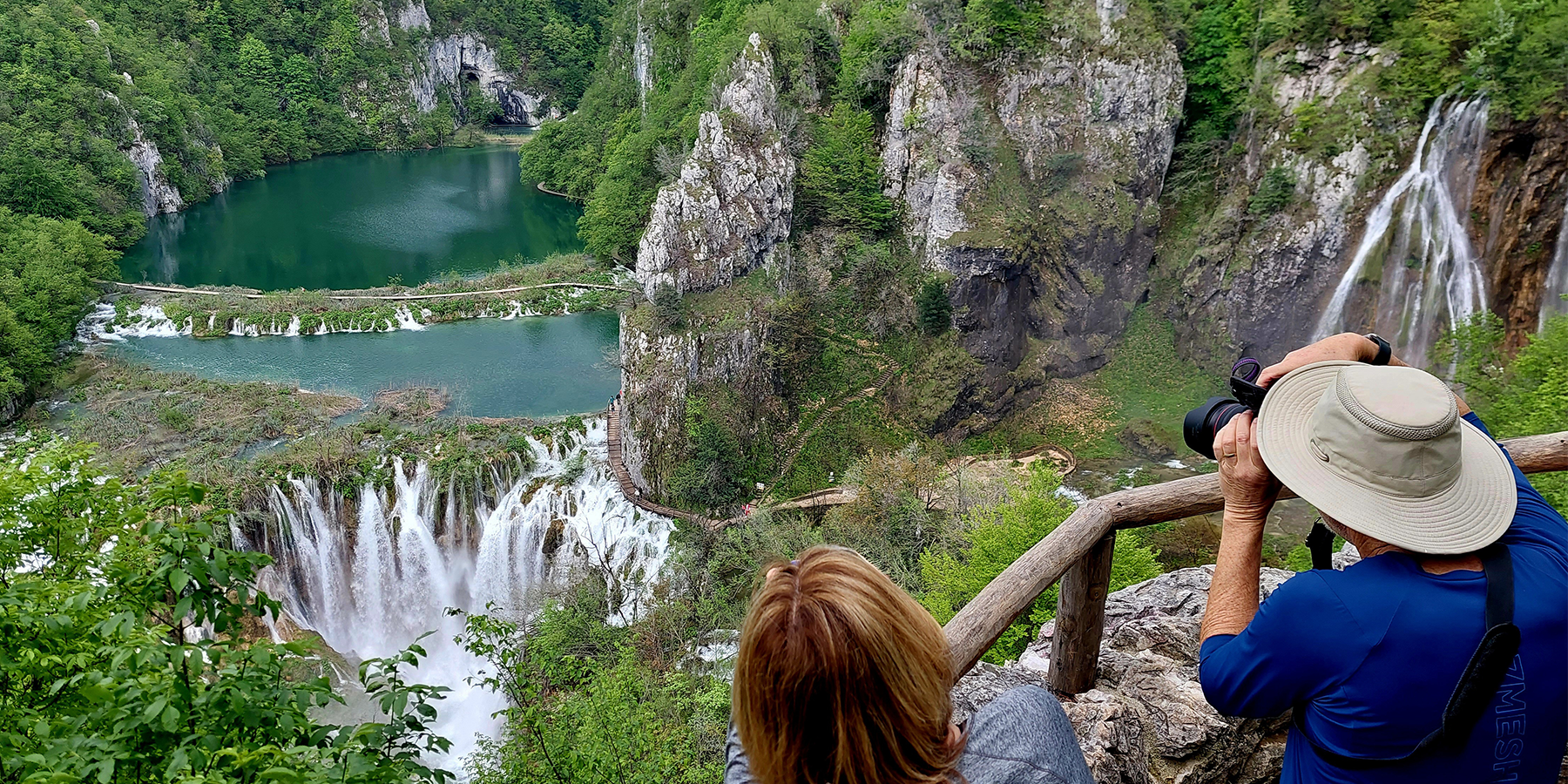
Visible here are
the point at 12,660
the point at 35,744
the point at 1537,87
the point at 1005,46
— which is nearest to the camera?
the point at 35,744

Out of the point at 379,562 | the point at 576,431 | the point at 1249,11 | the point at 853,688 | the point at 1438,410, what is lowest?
the point at 379,562

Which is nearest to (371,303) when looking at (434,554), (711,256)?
(434,554)

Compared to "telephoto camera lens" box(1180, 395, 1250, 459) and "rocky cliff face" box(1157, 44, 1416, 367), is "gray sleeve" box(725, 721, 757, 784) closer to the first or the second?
"telephoto camera lens" box(1180, 395, 1250, 459)

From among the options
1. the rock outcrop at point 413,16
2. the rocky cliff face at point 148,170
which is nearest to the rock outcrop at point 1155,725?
the rocky cliff face at point 148,170

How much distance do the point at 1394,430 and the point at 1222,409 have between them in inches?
24.3

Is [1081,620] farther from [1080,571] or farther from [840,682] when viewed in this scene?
[840,682]

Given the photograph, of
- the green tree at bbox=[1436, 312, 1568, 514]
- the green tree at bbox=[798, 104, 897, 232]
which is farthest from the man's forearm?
the green tree at bbox=[798, 104, 897, 232]

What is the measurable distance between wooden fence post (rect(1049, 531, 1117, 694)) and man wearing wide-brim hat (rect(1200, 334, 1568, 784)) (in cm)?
98

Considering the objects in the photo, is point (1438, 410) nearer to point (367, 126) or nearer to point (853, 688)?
point (853, 688)

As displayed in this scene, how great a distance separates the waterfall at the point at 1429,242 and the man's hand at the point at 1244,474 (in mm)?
18716

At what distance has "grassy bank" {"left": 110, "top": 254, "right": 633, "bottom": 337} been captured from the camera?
28828 mm

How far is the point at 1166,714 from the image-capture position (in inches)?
115

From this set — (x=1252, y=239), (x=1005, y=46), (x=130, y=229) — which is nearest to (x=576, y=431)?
(x=1005, y=46)

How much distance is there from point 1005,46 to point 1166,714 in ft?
70.7
